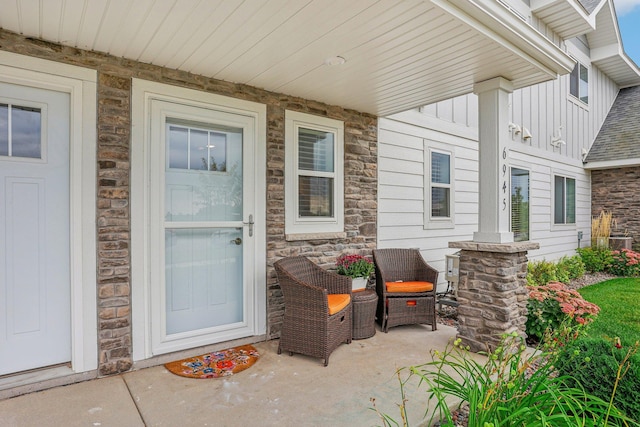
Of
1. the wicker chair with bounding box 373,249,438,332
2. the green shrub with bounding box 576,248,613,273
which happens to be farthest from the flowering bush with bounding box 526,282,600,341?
the green shrub with bounding box 576,248,613,273

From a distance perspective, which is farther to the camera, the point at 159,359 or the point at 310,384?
the point at 159,359

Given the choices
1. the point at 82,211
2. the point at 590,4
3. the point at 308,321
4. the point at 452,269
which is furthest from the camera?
the point at 590,4

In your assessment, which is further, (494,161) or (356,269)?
(356,269)

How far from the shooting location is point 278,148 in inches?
157

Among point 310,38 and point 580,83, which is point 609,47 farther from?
point 310,38

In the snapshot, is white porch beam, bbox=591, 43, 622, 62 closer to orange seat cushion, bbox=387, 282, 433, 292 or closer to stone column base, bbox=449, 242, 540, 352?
stone column base, bbox=449, 242, 540, 352

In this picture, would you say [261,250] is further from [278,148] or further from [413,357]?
[413,357]

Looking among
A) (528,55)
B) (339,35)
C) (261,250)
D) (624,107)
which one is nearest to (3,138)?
(261,250)

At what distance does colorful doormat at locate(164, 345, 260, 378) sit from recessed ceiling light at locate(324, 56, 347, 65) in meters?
2.75

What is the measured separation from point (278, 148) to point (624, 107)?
1211 cm

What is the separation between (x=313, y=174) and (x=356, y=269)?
1.22 m

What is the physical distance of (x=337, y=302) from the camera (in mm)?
3520

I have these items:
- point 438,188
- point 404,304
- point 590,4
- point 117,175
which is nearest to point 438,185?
point 438,188

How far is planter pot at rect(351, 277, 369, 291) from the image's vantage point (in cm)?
420
